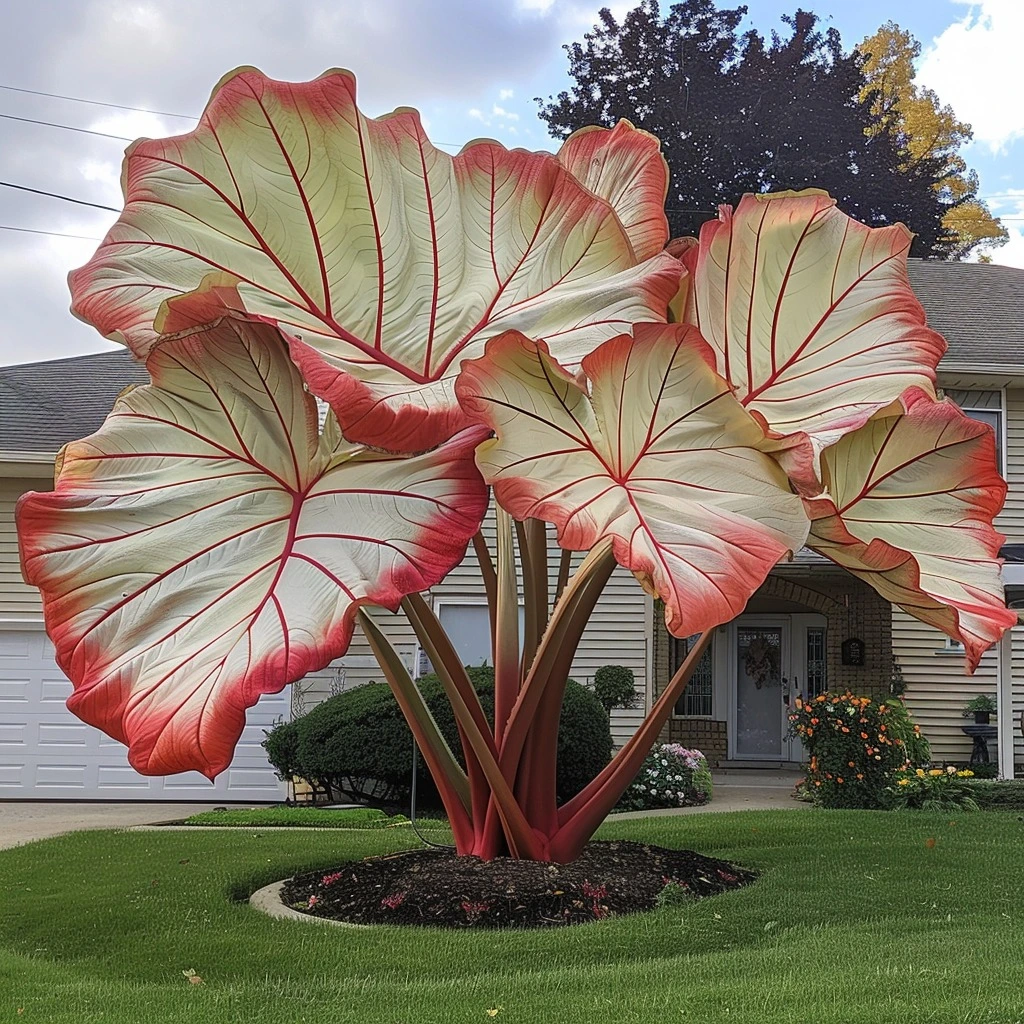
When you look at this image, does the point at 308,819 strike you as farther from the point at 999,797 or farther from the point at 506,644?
the point at 999,797

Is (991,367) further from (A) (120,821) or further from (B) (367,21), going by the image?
(A) (120,821)

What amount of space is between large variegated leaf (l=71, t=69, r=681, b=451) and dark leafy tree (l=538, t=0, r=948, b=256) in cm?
2026

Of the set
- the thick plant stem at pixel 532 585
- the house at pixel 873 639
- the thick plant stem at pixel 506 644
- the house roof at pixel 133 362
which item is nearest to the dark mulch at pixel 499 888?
the thick plant stem at pixel 506 644

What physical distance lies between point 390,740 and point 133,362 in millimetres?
6089

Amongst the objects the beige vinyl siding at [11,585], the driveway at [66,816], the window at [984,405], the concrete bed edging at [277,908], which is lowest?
the driveway at [66,816]

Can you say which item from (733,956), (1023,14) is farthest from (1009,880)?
(1023,14)

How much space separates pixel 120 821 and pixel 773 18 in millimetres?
24222

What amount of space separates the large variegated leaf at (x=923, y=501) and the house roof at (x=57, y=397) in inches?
396

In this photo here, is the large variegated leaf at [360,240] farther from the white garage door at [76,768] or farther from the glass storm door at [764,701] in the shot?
the glass storm door at [764,701]

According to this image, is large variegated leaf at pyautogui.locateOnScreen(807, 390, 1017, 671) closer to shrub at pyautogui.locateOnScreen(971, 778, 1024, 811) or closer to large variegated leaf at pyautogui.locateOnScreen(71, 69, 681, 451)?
large variegated leaf at pyautogui.locateOnScreen(71, 69, 681, 451)

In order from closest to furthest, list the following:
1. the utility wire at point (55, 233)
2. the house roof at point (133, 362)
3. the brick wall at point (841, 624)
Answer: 1. the house roof at point (133, 362)
2. the brick wall at point (841, 624)
3. the utility wire at point (55, 233)

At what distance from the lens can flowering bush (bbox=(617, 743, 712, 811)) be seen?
36.1 ft

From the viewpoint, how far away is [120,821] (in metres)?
10.2

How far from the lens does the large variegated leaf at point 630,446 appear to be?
2752 mm
